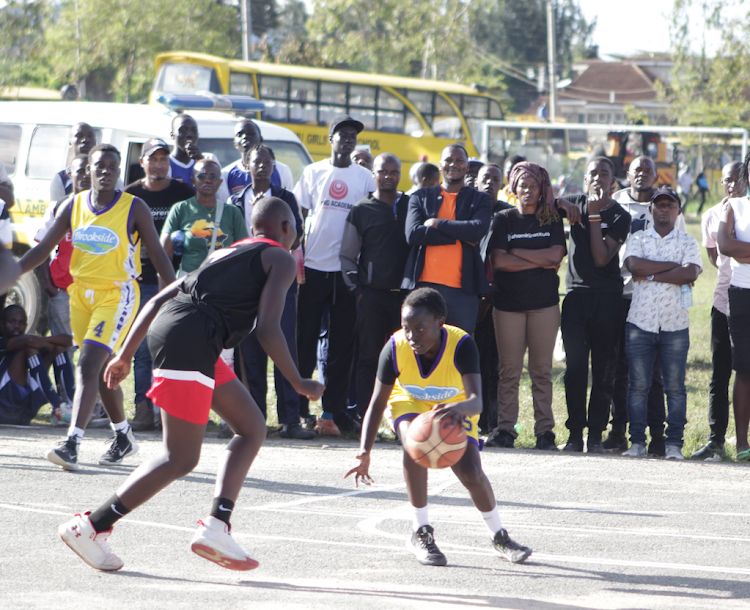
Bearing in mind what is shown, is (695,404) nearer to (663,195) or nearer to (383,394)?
(663,195)

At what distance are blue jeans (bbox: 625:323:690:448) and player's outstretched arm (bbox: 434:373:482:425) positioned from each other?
10.8ft

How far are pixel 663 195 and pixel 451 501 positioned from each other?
312 centimetres

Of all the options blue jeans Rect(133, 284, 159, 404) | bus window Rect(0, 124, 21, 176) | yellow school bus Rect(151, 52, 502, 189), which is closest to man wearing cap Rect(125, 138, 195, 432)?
blue jeans Rect(133, 284, 159, 404)

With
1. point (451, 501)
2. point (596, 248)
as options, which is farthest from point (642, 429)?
point (451, 501)

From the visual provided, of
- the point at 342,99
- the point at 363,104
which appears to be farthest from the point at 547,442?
the point at 363,104

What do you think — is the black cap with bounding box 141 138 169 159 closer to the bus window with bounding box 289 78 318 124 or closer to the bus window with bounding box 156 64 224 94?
the bus window with bounding box 156 64 224 94

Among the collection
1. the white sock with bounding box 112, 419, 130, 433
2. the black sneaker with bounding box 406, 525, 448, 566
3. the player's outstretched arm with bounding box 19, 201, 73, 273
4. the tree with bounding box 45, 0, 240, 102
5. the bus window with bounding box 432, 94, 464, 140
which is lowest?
the black sneaker with bounding box 406, 525, 448, 566

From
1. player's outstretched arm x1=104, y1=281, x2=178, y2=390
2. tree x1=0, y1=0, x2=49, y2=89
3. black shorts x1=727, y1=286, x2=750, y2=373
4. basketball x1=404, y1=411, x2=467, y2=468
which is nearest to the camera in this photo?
basketball x1=404, y1=411, x2=467, y2=468

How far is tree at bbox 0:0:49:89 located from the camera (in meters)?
34.2

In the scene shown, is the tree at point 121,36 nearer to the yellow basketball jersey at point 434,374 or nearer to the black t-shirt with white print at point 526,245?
the black t-shirt with white print at point 526,245

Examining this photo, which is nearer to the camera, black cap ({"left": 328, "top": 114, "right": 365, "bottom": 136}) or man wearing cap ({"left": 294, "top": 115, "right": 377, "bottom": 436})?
man wearing cap ({"left": 294, "top": 115, "right": 377, "bottom": 436})

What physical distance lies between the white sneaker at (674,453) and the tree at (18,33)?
3139 centimetres

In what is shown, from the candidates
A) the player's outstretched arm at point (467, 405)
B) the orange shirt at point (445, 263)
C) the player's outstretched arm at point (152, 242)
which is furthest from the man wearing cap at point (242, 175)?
the player's outstretched arm at point (467, 405)

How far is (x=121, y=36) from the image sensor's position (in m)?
44.7
